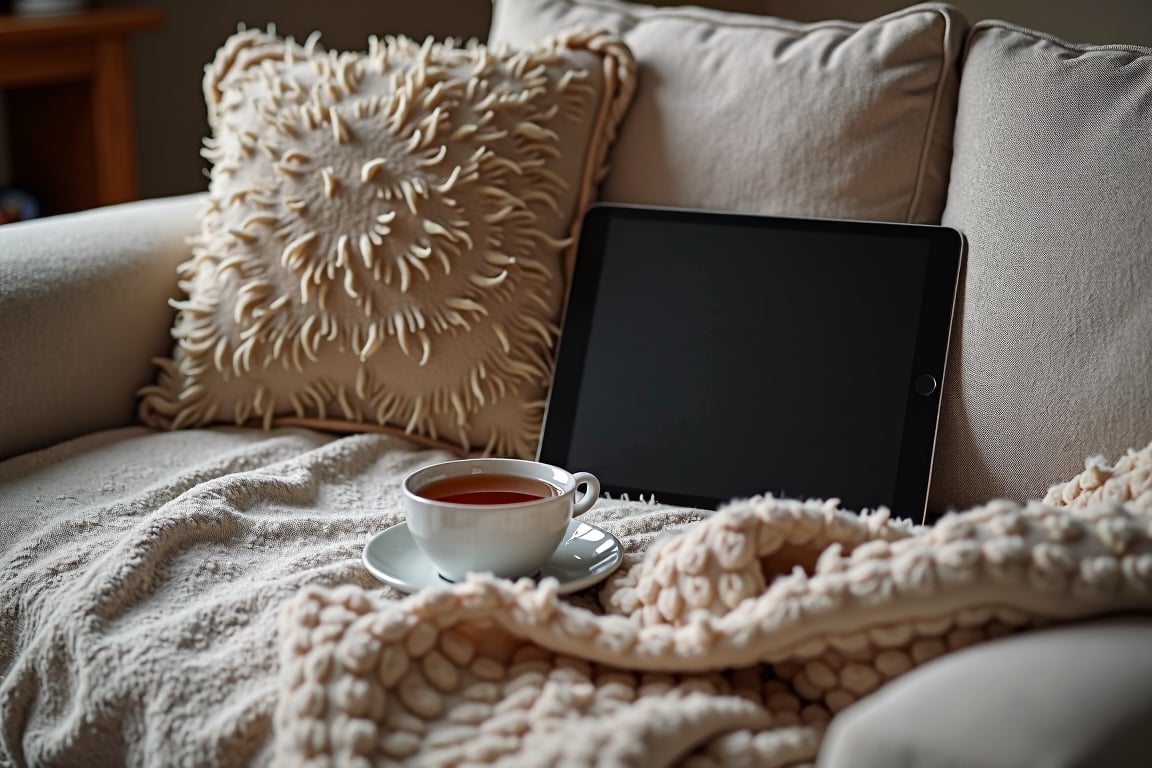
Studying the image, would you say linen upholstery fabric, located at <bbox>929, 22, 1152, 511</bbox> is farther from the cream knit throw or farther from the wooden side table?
the wooden side table

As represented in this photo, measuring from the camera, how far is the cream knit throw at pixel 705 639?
0.60 meters

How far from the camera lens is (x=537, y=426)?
A: 1.15 metres

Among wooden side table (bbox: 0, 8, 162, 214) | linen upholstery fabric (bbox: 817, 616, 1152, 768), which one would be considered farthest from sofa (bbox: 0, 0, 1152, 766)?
wooden side table (bbox: 0, 8, 162, 214)

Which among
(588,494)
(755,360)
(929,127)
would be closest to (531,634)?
(588,494)

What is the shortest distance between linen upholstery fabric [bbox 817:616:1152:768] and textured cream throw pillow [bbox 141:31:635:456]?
24.9 inches

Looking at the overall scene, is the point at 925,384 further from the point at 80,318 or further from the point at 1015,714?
the point at 80,318

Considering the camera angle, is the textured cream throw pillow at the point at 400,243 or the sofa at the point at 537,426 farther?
the textured cream throw pillow at the point at 400,243

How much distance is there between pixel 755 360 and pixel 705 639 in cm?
46

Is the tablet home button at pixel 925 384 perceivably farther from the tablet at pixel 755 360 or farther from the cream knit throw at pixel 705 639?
the cream knit throw at pixel 705 639

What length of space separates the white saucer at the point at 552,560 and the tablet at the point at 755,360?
187 mm

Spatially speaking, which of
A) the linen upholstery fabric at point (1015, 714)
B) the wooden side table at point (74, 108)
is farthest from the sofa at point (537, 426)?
the wooden side table at point (74, 108)

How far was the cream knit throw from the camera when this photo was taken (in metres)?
0.60

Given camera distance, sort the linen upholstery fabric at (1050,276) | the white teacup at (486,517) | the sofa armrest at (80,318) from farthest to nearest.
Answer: the sofa armrest at (80,318) < the linen upholstery fabric at (1050,276) < the white teacup at (486,517)

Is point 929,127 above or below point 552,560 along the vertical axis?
above
